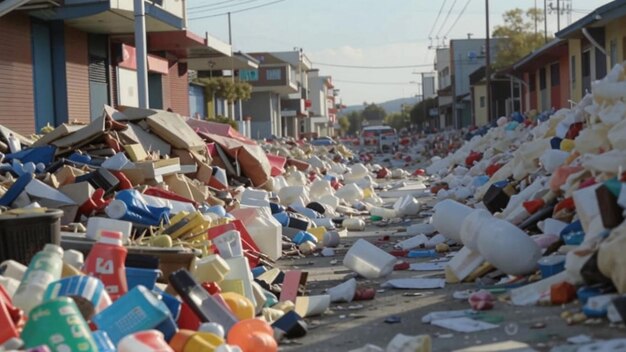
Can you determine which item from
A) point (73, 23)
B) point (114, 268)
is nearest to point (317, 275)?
point (114, 268)

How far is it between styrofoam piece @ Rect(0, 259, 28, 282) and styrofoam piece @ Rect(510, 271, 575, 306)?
10.9ft

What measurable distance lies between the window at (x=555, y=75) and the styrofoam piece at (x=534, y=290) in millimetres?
29825

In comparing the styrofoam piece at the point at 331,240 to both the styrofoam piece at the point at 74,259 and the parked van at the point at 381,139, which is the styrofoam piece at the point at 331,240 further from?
Answer: the parked van at the point at 381,139

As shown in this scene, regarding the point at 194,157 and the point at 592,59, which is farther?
the point at 592,59

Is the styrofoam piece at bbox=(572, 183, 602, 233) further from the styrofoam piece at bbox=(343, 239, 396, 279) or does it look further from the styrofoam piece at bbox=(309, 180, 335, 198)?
the styrofoam piece at bbox=(309, 180, 335, 198)

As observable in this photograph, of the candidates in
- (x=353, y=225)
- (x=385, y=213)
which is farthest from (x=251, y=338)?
(x=385, y=213)

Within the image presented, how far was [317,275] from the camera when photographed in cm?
930

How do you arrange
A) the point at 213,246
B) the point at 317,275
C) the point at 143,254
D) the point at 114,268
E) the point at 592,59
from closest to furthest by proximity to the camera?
the point at 114,268 < the point at 143,254 < the point at 213,246 < the point at 317,275 < the point at 592,59

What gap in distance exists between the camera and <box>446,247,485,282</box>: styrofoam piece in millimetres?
8133

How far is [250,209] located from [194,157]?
375 cm

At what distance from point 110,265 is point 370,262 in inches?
132

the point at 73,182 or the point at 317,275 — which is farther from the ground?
the point at 73,182

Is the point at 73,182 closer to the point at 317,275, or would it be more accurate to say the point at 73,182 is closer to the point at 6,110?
the point at 317,275

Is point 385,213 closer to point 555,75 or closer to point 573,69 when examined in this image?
point 573,69
